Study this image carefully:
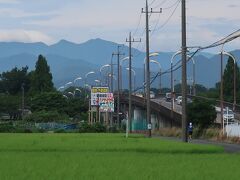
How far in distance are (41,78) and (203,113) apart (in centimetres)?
7458

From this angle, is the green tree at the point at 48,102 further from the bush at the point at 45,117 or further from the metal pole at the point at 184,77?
the metal pole at the point at 184,77

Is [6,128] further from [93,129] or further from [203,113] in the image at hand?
[203,113]

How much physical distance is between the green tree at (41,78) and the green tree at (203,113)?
229 ft

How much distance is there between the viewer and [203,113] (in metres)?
65.3

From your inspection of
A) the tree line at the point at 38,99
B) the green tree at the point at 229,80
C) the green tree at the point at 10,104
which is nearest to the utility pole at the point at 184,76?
the green tree at the point at 229,80

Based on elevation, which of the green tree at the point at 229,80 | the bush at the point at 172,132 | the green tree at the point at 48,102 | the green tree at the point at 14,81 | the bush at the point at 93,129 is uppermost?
the green tree at the point at 14,81

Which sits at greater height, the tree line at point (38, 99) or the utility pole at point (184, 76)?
the tree line at point (38, 99)

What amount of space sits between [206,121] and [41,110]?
61596mm

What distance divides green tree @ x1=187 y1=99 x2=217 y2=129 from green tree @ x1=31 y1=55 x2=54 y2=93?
69.7m

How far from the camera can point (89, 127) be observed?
8181 cm

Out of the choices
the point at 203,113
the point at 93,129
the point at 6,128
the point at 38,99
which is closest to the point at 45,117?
the point at 38,99

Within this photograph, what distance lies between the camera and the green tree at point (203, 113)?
65.1 m

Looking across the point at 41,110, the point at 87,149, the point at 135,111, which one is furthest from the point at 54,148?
the point at 41,110

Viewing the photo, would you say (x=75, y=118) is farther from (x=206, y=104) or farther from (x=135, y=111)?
(x=206, y=104)
